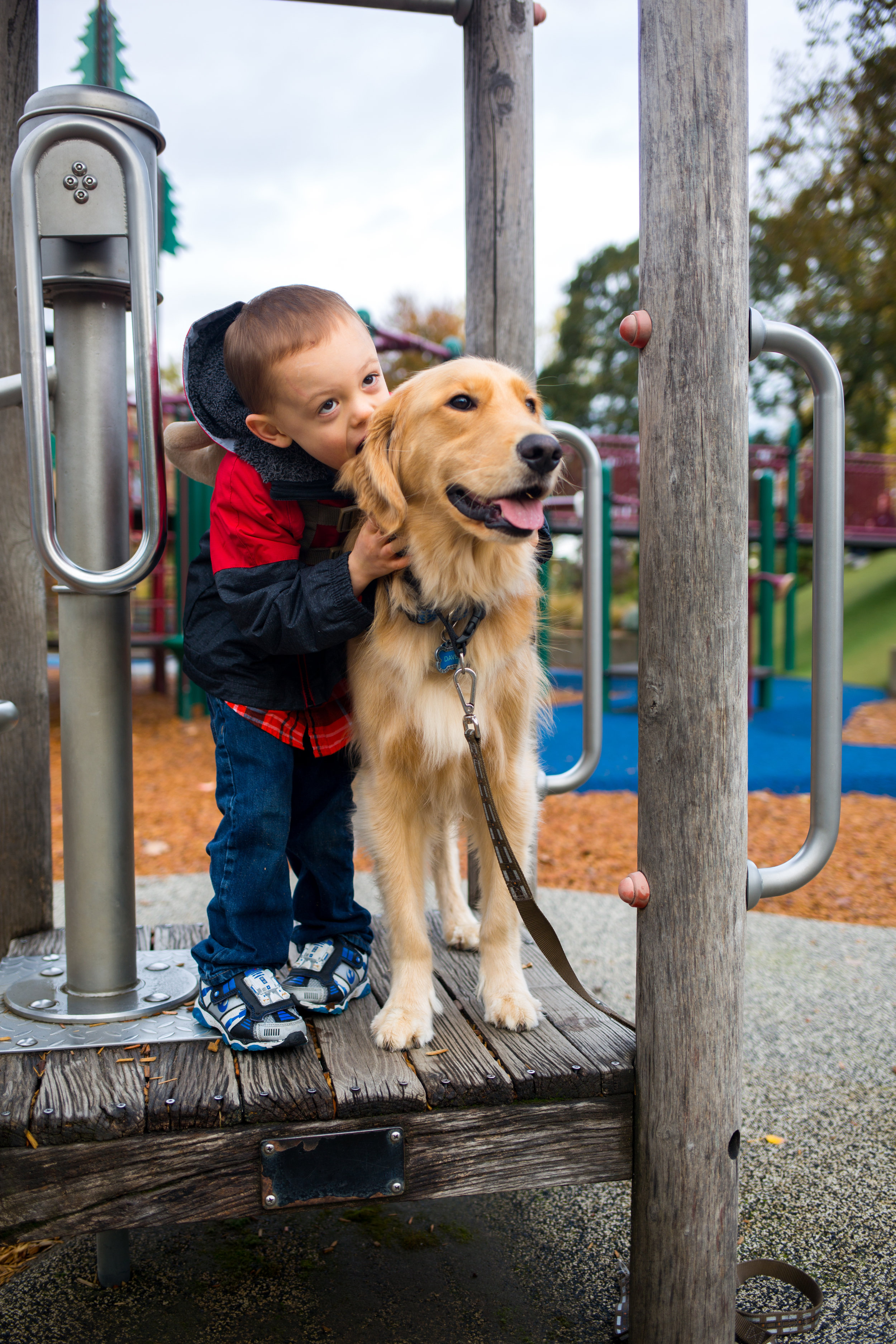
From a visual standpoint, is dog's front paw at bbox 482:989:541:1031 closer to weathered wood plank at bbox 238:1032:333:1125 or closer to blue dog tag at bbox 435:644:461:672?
weathered wood plank at bbox 238:1032:333:1125

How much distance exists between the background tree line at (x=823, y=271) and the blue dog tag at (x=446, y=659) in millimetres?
2758

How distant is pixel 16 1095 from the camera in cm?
165

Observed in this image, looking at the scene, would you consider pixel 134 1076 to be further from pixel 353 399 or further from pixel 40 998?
pixel 353 399

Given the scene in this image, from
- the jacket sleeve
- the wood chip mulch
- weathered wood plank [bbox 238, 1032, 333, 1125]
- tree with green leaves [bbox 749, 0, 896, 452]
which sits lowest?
the wood chip mulch

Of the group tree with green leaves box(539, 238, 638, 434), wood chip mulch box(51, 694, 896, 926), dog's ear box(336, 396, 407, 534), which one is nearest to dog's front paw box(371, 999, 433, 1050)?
dog's ear box(336, 396, 407, 534)

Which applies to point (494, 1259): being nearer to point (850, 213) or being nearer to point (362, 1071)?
point (362, 1071)

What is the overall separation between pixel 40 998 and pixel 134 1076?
1.53 feet

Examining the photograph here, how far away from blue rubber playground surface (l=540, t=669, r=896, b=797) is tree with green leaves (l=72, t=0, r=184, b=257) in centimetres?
319

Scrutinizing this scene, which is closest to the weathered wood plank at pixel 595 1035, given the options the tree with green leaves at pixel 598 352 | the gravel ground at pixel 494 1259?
the gravel ground at pixel 494 1259

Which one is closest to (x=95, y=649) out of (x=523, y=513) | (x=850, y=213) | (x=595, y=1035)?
(x=523, y=513)

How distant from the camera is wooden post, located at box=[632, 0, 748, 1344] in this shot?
1.57 meters

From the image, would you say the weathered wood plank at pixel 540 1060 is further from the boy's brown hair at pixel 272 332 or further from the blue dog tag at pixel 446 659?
the boy's brown hair at pixel 272 332

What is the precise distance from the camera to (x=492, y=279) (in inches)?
111

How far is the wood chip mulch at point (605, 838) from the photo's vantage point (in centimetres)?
518
